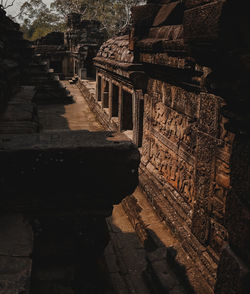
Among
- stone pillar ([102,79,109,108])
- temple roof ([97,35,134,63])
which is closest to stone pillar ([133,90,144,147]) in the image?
temple roof ([97,35,134,63])

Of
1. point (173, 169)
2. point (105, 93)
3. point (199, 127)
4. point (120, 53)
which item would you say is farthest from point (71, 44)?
point (199, 127)

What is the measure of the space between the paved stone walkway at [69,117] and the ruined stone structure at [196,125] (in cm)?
293

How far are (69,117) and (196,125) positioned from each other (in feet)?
28.1

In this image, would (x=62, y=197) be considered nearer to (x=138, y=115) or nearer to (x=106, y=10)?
(x=138, y=115)

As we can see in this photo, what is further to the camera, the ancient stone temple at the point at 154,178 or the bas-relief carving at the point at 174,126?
the bas-relief carving at the point at 174,126

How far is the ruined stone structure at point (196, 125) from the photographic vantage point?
179 cm

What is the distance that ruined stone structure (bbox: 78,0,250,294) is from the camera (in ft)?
5.88

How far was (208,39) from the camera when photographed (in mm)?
1817

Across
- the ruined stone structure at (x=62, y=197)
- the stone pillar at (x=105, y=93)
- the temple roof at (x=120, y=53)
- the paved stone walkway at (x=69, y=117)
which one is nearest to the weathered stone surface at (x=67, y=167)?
the ruined stone structure at (x=62, y=197)

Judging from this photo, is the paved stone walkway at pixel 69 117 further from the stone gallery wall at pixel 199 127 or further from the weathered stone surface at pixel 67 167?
the weathered stone surface at pixel 67 167

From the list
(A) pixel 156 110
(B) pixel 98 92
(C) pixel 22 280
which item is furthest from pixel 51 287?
(B) pixel 98 92

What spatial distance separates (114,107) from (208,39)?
7.35 metres

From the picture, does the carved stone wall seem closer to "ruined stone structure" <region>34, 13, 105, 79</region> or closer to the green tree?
"ruined stone structure" <region>34, 13, 105, 79</region>

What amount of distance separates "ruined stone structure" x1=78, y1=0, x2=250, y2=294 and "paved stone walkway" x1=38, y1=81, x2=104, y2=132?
2.93 meters
